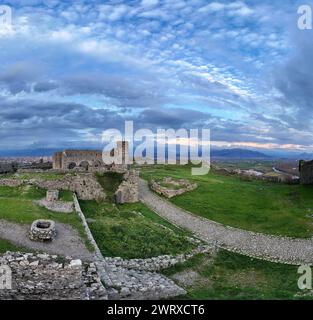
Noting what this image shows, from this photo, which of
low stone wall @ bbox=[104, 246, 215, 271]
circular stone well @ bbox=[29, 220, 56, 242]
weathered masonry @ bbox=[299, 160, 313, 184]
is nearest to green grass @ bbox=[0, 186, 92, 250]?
circular stone well @ bbox=[29, 220, 56, 242]

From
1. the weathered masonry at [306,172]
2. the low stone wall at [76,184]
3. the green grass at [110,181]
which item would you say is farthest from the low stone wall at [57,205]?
the weathered masonry at [306,172]

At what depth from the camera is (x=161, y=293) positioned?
24.4 meters

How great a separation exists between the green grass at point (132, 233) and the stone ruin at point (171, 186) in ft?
35.8

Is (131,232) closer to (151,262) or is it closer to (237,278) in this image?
(151,262)

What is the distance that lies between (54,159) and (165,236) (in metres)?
35.6

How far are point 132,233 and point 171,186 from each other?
2337cm

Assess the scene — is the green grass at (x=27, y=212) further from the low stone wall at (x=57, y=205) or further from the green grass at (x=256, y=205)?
the green grass at (x=256, y=205)

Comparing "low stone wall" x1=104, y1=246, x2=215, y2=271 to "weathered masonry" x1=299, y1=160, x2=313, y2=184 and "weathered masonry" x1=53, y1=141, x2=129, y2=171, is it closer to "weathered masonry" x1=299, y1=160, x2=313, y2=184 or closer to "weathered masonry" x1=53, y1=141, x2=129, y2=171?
"weathered masonry" x1=299, y1=160, x2=313, y2=184

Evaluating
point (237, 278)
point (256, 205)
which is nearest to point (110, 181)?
point (256, 205)

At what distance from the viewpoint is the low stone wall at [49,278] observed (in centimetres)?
2114

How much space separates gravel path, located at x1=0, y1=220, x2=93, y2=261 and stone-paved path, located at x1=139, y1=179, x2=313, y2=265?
1380 cm

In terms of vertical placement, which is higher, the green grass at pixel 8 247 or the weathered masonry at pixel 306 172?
the weathered masonry at pixel 306 172

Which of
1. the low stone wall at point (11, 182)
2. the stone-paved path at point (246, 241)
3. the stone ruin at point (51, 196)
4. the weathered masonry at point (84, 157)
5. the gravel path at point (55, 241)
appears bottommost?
the stone-paved path at point (246, 241)
